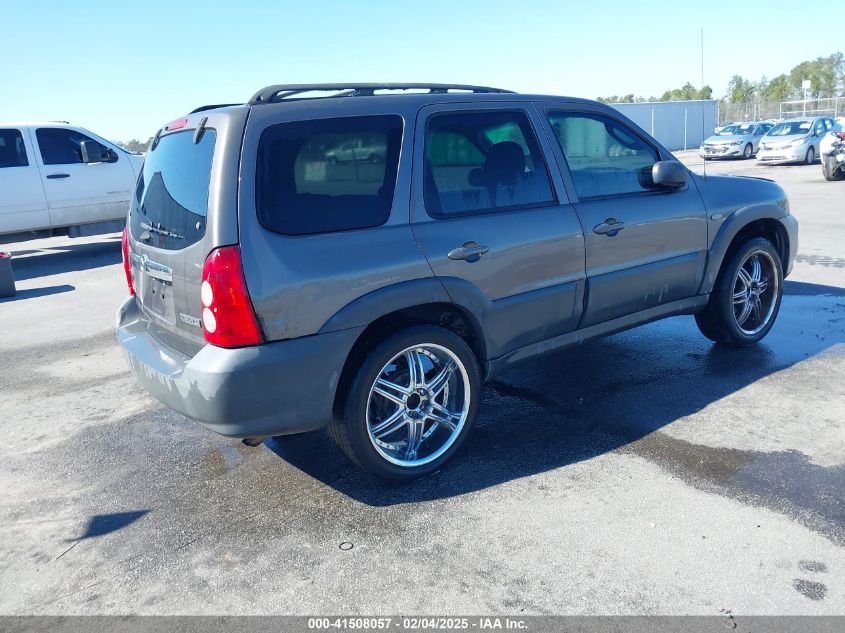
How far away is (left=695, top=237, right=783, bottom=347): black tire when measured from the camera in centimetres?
514

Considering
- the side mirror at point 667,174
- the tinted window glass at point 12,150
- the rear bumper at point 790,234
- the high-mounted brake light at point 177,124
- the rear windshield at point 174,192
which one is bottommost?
the rear bumper at point 790,234

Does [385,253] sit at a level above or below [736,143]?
above

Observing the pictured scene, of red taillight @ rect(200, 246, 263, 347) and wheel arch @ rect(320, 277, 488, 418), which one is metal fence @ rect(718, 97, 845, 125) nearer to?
wheel arch @ rect(320, 277, 488, 418)

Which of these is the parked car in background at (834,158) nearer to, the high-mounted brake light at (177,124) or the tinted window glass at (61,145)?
the tinted window glass at (61,145)

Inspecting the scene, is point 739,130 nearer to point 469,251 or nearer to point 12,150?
point 12,150

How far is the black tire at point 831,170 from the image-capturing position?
692 inches

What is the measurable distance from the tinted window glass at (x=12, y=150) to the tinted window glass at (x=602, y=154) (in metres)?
9.90

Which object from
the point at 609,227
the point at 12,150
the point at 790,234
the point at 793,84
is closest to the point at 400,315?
the point at 609,227

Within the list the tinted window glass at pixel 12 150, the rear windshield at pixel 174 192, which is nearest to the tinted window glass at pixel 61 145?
the tinted window glass at pixel 12 150

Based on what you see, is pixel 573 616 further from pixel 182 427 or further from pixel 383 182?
pixel 182 427

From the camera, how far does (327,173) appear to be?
332 cm

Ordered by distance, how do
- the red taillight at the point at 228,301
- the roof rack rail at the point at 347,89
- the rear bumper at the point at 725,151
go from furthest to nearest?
the rear bumper at the point at 725,151 → the roof rack rail at the point at 347,89 → the red taillight at the point at 228,301

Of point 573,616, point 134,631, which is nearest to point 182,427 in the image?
point 134,631

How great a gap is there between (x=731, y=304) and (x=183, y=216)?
3.80 metres
